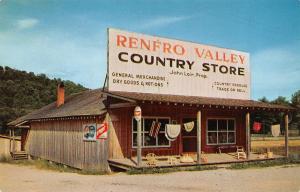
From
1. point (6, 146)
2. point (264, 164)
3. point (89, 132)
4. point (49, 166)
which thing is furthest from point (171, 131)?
point (6, 146)

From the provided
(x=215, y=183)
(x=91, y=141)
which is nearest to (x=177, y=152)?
(x=91, y=141)

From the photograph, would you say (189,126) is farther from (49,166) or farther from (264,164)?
(49,166)

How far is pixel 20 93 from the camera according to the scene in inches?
2325

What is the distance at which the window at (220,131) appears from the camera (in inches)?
869

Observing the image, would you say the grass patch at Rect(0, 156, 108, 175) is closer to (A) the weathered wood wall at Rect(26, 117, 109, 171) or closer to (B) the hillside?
(A) the weathered wood wall at Rect(26, 117, 109, 171)

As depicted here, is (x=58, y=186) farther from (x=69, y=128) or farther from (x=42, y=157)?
(x=42, y=157)

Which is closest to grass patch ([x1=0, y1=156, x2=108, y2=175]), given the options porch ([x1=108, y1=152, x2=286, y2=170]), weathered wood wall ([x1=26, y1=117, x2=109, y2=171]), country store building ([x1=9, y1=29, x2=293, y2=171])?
weathered wood wall ([x1=26, y1=117, x2=109, y2=171])

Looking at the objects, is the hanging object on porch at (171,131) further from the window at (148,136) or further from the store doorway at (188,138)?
the store doorway at (188,138)

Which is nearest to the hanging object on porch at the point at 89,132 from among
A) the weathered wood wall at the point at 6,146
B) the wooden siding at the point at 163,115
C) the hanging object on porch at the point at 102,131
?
the hanging object on porch at the point at 102,131

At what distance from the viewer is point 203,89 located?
22.3 m

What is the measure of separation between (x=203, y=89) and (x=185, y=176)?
7.94 m

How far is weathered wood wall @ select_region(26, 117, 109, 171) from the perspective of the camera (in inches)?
745

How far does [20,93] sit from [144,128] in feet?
144

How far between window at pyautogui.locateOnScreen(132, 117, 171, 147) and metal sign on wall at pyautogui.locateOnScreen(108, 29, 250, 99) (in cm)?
145
